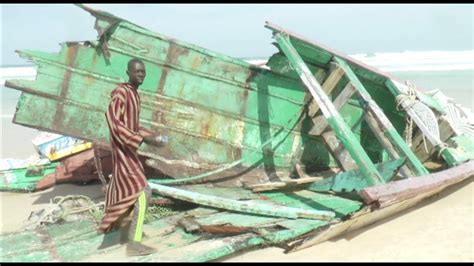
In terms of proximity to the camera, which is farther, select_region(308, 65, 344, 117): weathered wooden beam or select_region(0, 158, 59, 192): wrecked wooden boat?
select_region(0, 158, 59, 192): wrecked wooden boat

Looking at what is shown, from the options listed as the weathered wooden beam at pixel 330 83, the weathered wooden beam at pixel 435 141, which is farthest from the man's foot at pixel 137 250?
the weathered wooden beam at pixel 435 141

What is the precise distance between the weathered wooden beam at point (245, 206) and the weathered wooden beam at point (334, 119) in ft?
1.78

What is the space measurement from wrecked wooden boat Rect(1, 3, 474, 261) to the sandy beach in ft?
0.40

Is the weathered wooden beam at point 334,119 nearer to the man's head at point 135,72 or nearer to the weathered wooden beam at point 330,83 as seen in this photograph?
the weathered wooden beam at point 330,83

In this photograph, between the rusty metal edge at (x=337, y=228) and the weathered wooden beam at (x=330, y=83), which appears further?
the weathered wooden beam at (x=330, y=83)

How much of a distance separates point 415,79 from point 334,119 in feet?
77.2

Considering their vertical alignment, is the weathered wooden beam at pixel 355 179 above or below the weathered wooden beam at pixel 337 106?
below

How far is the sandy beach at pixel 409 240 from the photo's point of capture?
12.5ft

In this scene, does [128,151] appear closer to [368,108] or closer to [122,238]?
[122,238]

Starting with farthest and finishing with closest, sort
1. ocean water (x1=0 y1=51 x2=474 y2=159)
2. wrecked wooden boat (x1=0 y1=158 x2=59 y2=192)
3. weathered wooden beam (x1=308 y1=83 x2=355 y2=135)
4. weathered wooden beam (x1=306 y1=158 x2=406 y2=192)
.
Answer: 1. ocean water (x1=0 y1=51 x2=474 y2=159)
2. wrecked wooden boat (x1=0 y1=158 x2=59 y2=192)
3. weathered wooden beam (x1=308 y1=83 x2=355 y2=135)
4. weathered wooden beam (x1=306 y1=158 x2=406 y2=192)

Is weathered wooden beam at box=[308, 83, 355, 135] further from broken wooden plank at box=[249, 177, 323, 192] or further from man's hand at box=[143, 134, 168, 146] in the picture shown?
man's hand at box=[143, 134, 168, 146]

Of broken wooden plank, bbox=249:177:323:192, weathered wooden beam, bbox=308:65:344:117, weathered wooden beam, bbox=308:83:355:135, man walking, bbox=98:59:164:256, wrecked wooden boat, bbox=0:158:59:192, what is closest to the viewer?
man walking, bbox=98:59:164:256

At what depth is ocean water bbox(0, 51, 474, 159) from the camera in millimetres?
11205

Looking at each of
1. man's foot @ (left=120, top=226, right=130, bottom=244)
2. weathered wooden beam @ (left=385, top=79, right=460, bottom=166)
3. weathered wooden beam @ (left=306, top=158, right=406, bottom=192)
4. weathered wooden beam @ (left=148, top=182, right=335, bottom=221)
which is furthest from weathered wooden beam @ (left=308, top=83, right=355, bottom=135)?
man's foot @ (left=120, top=226, right=130, bottom=244)
